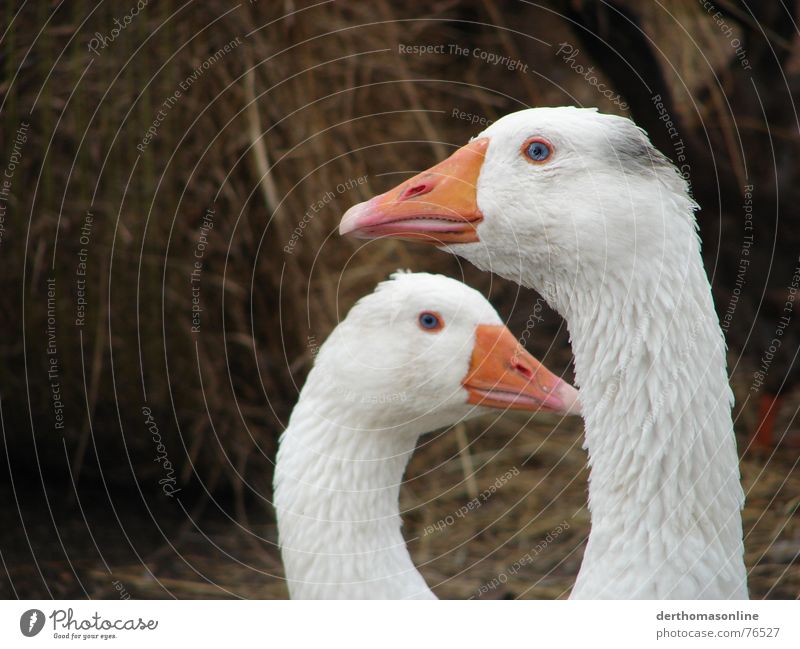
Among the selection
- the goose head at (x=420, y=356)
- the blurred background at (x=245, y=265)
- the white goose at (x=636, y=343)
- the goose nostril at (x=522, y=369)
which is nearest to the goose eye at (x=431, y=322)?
the goose head at (x=420, y=356)

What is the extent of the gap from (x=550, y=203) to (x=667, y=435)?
1.42ft

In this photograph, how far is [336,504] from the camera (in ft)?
7.32

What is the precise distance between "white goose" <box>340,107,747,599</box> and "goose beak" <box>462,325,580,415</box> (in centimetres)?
41

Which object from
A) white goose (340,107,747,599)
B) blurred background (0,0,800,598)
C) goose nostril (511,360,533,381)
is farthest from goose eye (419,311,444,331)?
blurred background (0,0,800,598)

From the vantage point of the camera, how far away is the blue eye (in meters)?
1.75

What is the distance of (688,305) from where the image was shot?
5.63 ft

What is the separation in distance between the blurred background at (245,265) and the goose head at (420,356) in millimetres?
903

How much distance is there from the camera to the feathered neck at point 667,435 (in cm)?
171

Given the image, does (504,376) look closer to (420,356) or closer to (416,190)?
(420,356)

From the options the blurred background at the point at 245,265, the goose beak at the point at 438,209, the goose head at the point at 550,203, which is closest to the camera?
the goose head at the point at 550,203
